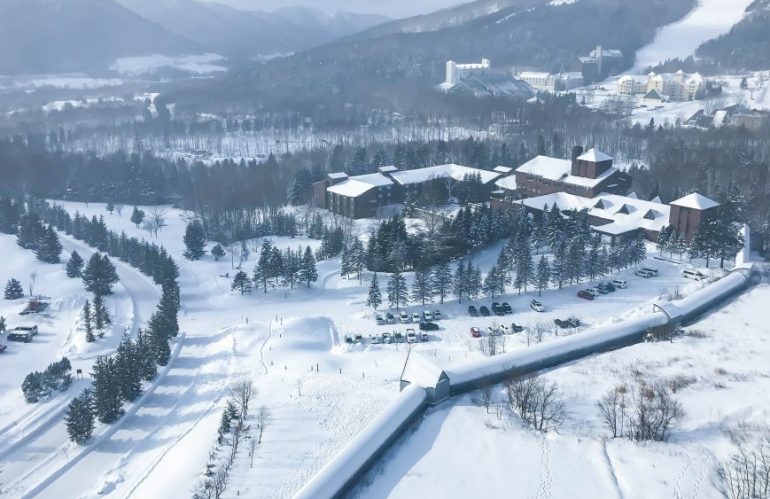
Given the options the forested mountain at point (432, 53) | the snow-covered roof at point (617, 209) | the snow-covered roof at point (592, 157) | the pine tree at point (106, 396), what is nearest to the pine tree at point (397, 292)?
the pine tree at point (106, 396)

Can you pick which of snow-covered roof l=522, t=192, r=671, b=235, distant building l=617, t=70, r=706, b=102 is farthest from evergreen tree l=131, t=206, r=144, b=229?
distant building l=617, t=70, r=706, b=102

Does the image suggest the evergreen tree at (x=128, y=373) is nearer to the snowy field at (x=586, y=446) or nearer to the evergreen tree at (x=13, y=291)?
the snowy field at (x=586, y=446)

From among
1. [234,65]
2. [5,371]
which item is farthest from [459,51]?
[5,371]

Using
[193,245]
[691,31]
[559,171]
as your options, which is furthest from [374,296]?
[691,31]

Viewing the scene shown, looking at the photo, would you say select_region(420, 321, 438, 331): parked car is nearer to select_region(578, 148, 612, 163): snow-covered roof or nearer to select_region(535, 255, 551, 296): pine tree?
select_region(535, 255, 551, 296): pine tree

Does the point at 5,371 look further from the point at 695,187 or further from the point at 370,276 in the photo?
the point at 695,187

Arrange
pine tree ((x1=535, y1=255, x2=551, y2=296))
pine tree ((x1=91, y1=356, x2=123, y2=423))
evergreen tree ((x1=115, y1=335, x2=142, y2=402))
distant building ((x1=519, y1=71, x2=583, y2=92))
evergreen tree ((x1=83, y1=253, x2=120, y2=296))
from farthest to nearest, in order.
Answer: distant building ((x1=519, y1=71, x2=583, y2=92)) < evergreen tree ((x1=83, y1=253, x2=120, y2=296)) < pine tree ((x1=535, y1=255, x2=551, y2=296)) < evergreen tree ((x1=115, y1=335, x2=142, y2=402)) < pine tree ((x1=91, y1=356, x2=123, y2=423))

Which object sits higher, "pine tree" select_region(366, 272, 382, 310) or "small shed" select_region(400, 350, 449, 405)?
"small shed" select_region(400, 350, 449, 405)
